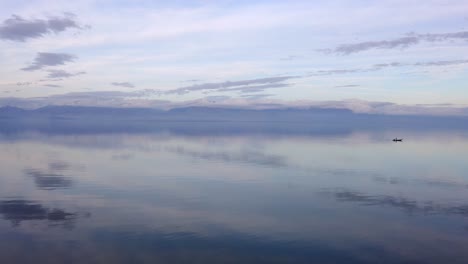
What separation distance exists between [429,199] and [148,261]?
827 inches

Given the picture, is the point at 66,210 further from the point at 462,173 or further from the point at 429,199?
the point at 462,173

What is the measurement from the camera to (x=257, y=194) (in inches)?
1211

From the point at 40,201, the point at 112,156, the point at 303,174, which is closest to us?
the point at 40,201

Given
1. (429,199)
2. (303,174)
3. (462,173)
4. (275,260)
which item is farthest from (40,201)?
(462,173)

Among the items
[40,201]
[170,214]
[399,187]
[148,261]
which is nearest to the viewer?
[148,261]

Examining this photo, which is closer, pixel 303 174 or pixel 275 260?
pixel 275 260

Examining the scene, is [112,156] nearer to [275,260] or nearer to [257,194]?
[257,194]

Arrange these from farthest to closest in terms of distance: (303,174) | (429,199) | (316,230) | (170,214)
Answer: (303,174)
(429,199)
(170,214)
(316,230)

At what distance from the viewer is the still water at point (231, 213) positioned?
765 inches

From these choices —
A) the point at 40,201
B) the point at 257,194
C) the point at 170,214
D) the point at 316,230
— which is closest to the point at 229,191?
the point at 257,194

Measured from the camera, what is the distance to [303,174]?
4050cm

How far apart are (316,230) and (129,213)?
35.0 feet

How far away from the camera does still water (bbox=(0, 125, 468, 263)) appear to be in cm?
1942

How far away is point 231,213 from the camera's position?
25469 mm
